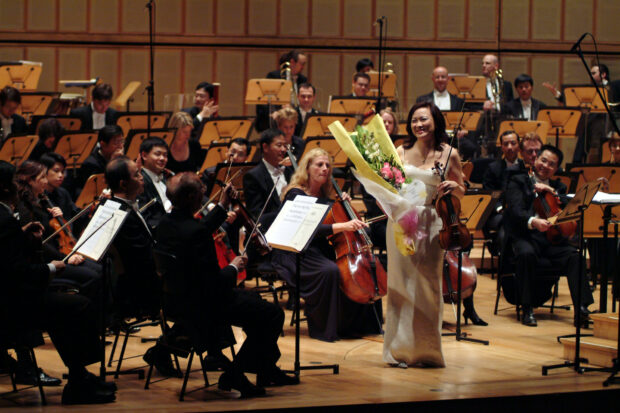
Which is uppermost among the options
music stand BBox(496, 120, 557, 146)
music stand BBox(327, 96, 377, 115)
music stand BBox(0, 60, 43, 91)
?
music stand BBox(0, 60, 43, 91)

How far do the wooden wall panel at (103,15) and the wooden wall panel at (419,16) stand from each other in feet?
13.0

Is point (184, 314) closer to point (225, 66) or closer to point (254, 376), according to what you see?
point (254, 376)

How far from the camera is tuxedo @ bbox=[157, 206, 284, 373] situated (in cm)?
369

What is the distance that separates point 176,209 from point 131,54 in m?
8.02

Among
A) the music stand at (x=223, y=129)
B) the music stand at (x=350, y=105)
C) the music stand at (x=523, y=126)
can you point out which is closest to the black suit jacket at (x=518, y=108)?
the music stand at (x=523, y=126)

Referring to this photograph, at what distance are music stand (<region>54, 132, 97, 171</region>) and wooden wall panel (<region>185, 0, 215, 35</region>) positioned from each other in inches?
192

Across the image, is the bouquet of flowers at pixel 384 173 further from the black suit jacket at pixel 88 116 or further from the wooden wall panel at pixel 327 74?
the wooden wall panel at pixel 327 74

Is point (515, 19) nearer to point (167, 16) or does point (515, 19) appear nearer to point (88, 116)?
point (167, 16)

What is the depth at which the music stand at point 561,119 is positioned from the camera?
28.1ft

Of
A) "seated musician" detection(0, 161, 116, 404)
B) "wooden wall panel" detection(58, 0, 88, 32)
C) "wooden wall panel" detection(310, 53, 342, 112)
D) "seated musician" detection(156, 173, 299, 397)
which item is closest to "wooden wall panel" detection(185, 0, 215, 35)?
"wooden wall panel" detection(58, 0, 88, 32)

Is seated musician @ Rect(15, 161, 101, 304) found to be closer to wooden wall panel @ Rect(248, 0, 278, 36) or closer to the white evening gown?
the white evening gown

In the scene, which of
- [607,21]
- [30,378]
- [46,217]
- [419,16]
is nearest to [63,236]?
[46,217]

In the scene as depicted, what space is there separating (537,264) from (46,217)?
3.22 meters

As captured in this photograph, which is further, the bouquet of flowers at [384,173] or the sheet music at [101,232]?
the bouquet of flowers at [384,173]
